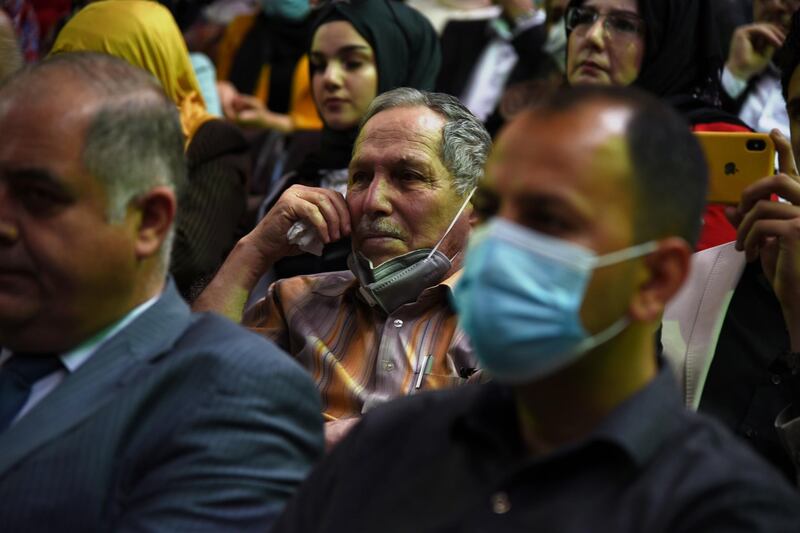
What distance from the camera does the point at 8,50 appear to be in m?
5.15

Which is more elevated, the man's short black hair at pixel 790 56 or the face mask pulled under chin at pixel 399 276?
the man's short black hair at pixel 790 56

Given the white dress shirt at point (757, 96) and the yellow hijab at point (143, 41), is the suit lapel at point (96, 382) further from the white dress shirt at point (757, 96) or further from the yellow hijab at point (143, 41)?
the white dress shirt at point (757, 96)

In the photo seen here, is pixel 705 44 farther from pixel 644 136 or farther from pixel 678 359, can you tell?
pixel 644 136

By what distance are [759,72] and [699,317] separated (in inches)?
88.2

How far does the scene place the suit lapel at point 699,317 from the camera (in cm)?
324

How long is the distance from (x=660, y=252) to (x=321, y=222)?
1628 millimetres

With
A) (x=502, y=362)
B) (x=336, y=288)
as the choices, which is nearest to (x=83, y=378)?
(x=502, y=362)

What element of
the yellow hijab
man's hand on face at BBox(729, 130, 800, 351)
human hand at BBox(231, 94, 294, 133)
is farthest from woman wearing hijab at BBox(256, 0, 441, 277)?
man's hand on face at BBox(729, 130, 800, 351)

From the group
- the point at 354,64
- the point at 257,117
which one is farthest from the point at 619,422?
the point at 257,117

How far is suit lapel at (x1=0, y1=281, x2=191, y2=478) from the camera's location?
2281 mm

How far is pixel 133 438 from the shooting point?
2.27m

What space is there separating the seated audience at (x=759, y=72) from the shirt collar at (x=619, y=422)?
10.7ft

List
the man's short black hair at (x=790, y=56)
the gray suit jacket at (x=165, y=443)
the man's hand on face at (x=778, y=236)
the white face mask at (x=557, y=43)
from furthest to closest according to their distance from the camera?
the white face mask at (x=557, y=43)
the man's short black hair at (x=790, y=56)
the man's hand on face at (x=778, y=236)
the gray suit jacket at (x=165, y=443)

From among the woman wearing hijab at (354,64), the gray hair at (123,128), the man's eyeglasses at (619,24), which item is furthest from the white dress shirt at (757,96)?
the gray hair at (123,128)
